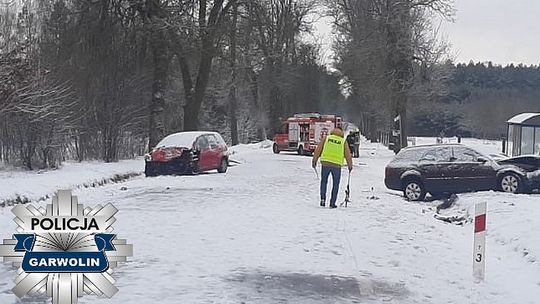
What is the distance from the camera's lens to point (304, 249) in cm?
1098

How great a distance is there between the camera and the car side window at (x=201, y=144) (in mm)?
25502

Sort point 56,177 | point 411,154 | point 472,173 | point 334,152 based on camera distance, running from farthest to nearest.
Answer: point 56,177, point 411,154, point 472,173, point 334,152

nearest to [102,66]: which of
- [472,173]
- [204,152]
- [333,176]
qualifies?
[204,152]

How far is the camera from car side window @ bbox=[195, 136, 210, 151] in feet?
83.7

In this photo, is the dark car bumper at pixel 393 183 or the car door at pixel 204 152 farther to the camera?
the car door at pixel 204 152

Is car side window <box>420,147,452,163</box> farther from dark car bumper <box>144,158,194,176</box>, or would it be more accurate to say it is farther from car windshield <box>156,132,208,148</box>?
car windshield <box>156,132,208,148</box>

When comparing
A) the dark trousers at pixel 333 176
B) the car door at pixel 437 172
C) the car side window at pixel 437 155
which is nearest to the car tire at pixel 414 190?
the car door at pixel 437 172

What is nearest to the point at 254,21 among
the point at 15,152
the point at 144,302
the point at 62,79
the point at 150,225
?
the point at 62,79

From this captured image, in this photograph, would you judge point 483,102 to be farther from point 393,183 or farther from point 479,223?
point 479,223

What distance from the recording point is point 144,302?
743 centimetres

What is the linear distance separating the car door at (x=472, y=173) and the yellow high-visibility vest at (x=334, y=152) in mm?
5614

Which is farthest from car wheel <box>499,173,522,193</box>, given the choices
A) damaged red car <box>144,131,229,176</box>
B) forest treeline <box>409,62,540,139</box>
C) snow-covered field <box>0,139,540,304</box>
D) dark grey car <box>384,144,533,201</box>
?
forest treeline <box>409,62,540,139</box>

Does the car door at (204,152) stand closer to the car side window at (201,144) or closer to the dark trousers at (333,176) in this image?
the car side window at (201,144)

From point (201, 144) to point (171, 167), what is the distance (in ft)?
5.28
